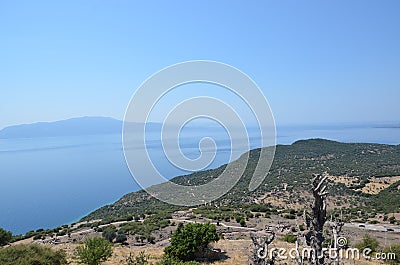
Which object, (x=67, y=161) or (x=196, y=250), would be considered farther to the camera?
(x=67, y=161)

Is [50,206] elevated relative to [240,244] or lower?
lower

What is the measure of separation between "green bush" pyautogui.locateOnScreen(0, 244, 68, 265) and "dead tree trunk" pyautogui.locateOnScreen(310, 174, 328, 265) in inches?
342

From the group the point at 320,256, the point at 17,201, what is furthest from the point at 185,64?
the point at 17,201

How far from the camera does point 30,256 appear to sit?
9.50 metres

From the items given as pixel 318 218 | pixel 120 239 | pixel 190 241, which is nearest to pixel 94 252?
pixel 190 241

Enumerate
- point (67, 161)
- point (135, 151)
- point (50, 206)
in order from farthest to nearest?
point (67, 161) < point (50, 206) < point (135, 151)

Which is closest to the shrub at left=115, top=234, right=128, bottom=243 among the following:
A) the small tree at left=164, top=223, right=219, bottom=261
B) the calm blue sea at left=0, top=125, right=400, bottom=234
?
the small tree at left=164, top=223, right=219, bottom=261

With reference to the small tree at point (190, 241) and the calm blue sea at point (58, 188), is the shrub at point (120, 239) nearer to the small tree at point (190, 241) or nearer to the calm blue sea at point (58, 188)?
the small tree at point (190, 241)

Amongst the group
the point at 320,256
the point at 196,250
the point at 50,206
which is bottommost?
the point at 50,206

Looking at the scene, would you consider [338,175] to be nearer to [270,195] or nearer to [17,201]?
[270,195]

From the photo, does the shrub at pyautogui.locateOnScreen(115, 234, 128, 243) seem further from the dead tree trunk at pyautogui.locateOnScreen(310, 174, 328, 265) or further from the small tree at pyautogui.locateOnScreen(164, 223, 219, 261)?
the dead tree trunk at pyautogui.locateOnScreen(310, 174, 328, 265)

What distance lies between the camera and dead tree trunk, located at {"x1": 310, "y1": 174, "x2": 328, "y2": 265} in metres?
3.66

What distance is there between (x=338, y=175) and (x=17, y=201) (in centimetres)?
6678

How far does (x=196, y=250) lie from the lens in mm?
12164
